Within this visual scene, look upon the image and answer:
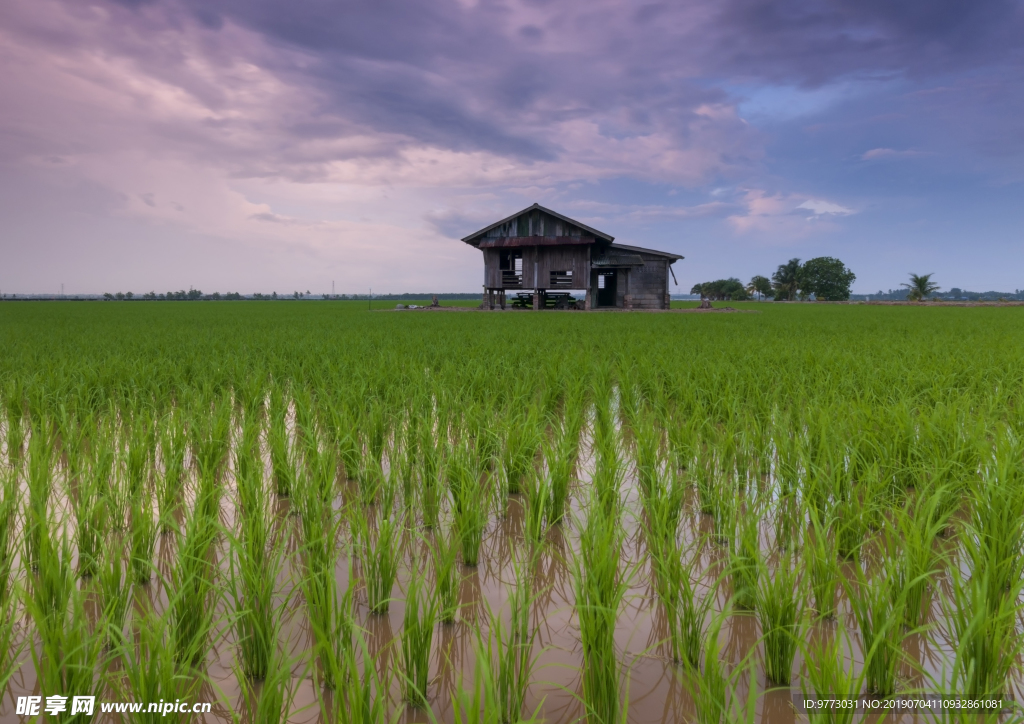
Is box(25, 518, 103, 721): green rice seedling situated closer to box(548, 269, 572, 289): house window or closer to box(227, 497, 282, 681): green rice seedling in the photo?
box(227, 497, 282, 681): green rice seedling

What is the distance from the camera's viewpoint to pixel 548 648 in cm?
171

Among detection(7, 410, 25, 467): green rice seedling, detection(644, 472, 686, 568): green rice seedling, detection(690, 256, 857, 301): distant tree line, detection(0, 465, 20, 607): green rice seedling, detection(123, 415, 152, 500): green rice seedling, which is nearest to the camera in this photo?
detection(0, 465, 20, 607): green rice seedling

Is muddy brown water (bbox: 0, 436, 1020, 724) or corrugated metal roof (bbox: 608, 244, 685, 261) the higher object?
corrugated metal roof (bbox: 608, 244, 685, 261)

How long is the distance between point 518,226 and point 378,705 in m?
27.2

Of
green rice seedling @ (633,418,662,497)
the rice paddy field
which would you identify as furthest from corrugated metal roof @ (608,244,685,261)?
green rice seedling @ (633,418,662,497)

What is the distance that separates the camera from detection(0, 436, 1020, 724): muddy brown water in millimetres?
1497

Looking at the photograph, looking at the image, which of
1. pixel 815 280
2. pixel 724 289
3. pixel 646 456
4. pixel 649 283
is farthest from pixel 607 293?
pixel 724 289

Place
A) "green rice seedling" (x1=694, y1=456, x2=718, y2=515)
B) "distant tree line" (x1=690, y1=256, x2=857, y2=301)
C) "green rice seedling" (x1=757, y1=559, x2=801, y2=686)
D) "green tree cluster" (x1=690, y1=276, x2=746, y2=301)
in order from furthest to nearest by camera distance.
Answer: "green tree cluster" (x1=690, y1=276, x2=746, y2=301) → "distant tree line" (x1=690, y1=256, x2=857, y2=301) → "green rice seedling" (x1=694, y1=456, x2=718, y2=515) → "green rice seedling" (x1=757, y1=559, x2=801, y2=686)

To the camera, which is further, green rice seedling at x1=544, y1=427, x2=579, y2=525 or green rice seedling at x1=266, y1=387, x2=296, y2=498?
green rice seedling at x1=266, y1=387, x2=296, y2=498

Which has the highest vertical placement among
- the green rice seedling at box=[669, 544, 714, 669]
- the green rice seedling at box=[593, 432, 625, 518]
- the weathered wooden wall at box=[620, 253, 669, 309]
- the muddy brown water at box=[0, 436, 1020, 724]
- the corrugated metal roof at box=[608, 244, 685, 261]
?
the corrugated metal roof at box=[608, 244, 685, 261]

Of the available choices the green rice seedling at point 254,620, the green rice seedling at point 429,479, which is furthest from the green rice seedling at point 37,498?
the green rice seedling at point 429,479

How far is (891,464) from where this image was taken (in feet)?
9.70

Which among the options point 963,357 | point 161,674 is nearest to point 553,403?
point 161,674

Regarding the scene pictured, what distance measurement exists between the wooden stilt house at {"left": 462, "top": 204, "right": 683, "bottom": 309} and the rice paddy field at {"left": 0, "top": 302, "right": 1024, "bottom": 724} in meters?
22.3
